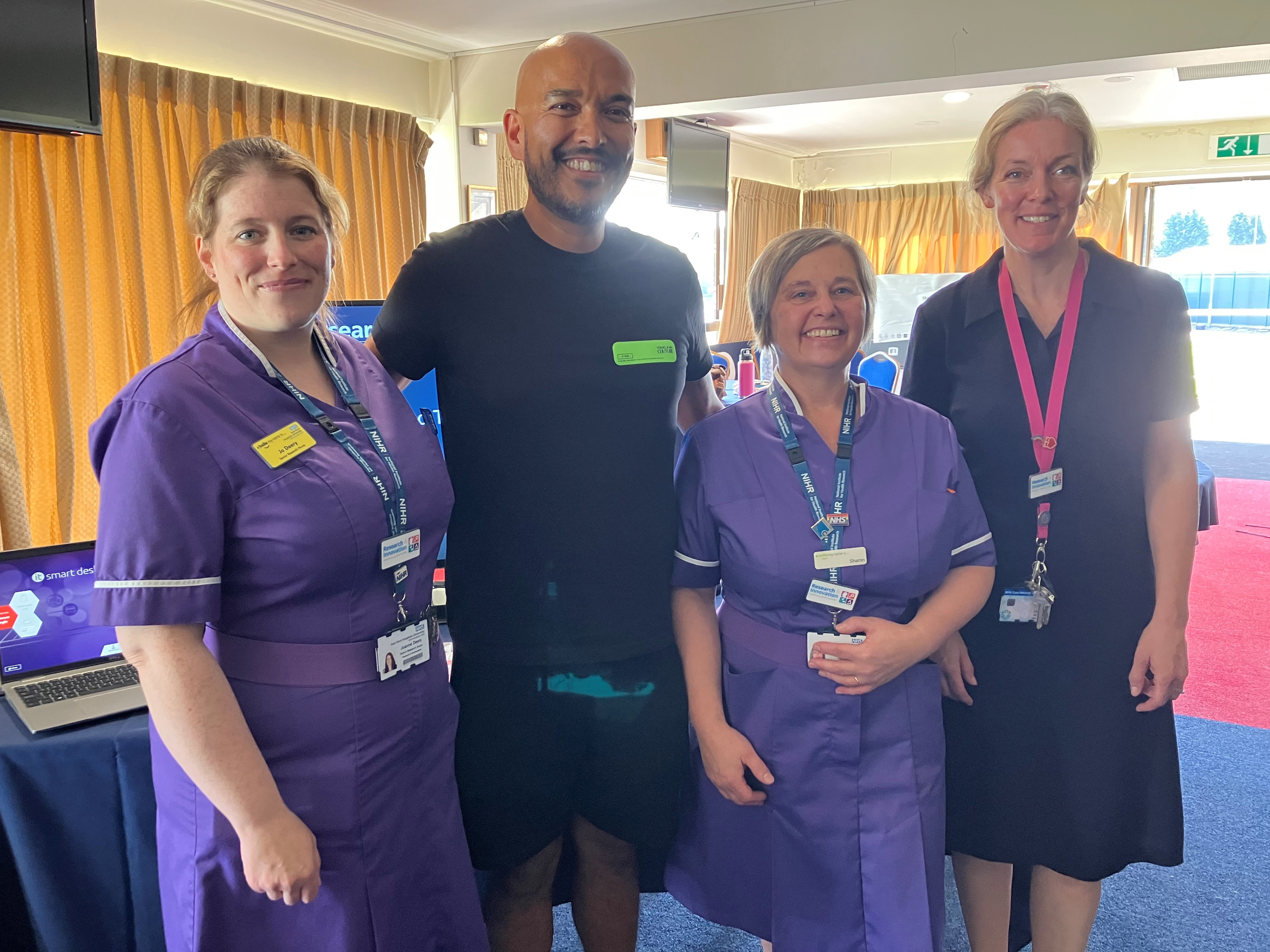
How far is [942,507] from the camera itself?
1.41 meters

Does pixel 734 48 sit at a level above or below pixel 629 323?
above

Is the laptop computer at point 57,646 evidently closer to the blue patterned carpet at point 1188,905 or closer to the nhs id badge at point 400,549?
the nhs id badge at point 400,549

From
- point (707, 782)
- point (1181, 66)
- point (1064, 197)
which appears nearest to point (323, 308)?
point (707, 782)

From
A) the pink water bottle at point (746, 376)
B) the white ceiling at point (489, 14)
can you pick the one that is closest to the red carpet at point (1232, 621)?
the pink water bottle at point (746, 376)

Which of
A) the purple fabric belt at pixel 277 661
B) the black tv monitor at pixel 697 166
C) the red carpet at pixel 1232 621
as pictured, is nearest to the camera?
the purple fabric belt at pixel 277 661

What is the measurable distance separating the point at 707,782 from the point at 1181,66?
15.0 ft

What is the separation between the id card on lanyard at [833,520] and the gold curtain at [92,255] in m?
2.91

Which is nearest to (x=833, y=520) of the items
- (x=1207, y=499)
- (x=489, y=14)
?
(x=1207, y=499)

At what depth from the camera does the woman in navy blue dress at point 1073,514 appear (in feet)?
4.99

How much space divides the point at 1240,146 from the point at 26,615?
972 cm

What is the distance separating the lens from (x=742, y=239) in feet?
29.6

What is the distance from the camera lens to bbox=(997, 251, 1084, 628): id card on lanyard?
4.99 feet

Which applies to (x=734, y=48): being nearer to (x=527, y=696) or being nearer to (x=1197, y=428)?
(x=527, y=696)

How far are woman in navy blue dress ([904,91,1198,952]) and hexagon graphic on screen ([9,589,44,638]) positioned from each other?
1.63m
